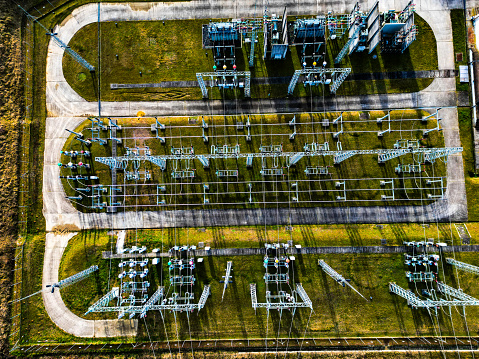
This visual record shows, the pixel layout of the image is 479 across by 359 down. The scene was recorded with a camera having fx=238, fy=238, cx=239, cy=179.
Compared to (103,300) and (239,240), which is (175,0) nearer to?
(239,240)

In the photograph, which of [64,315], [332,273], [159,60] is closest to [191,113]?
[159,60]

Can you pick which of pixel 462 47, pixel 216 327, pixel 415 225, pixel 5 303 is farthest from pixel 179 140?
pixel 462 47

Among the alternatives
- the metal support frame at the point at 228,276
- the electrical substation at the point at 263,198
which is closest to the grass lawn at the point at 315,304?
the electrical substation at the point at 263,198

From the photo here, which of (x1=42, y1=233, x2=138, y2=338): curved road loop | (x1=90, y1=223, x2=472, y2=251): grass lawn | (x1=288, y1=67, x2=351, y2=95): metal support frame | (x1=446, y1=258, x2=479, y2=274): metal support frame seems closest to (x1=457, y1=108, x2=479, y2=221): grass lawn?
(x1=90, y1=223, x2=472, y2=251): grass lawn

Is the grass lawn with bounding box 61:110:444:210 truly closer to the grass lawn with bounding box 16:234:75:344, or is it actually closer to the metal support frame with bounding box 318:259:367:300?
the metal support frame with bounding box 318:259:367:300

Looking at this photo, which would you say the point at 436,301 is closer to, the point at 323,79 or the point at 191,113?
the point at 323,79
